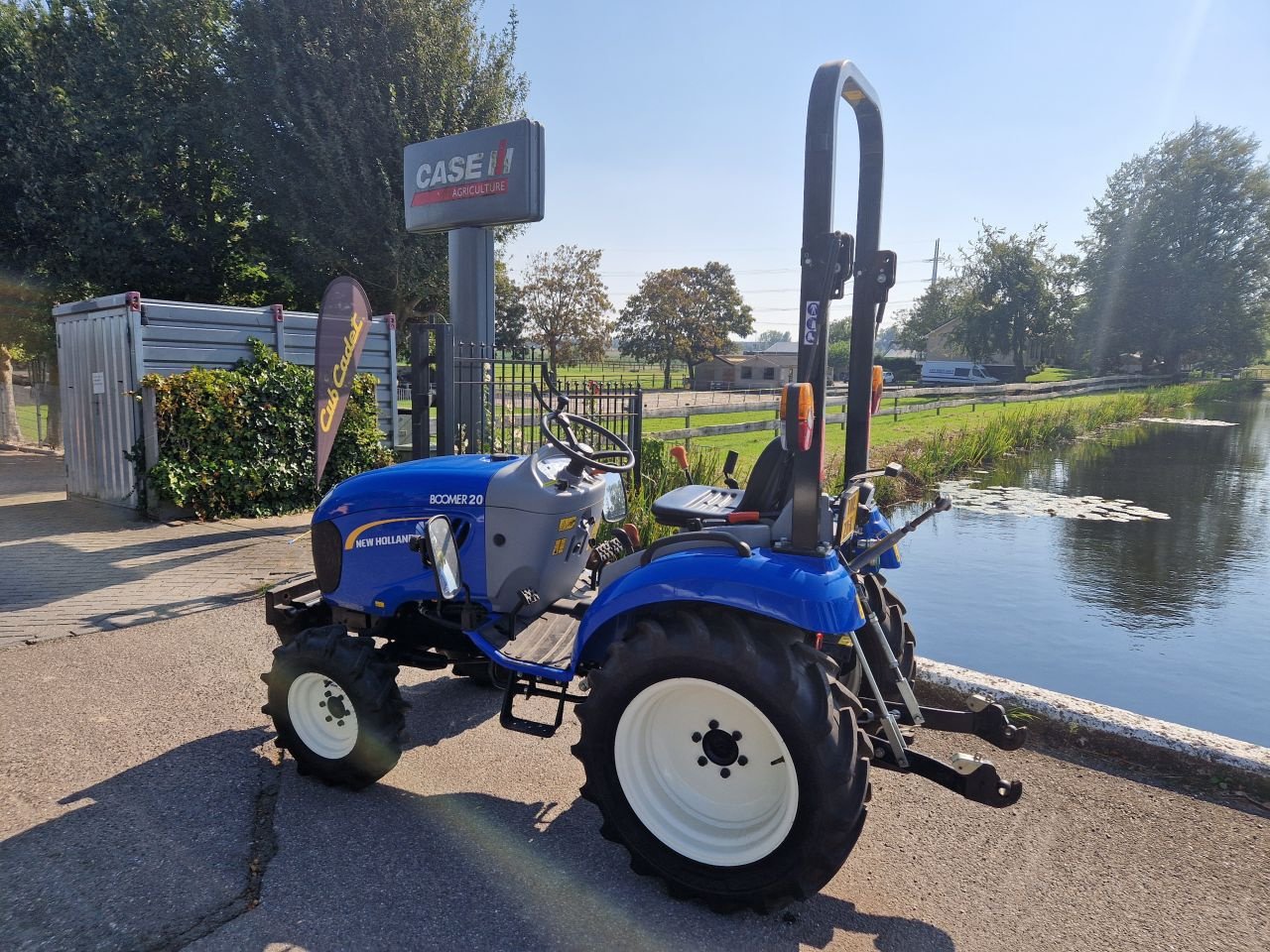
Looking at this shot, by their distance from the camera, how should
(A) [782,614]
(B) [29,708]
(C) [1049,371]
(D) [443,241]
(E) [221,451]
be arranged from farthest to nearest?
(C) [1049,371] → (D) [443,241] → (E) [221,451] → (B) [29,708] → (A) [782,614]

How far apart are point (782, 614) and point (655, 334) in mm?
49446

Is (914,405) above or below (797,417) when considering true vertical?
below

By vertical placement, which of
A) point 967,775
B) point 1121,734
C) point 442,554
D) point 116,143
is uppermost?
point 116,143

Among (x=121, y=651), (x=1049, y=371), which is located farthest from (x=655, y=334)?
(x=121, y=651)

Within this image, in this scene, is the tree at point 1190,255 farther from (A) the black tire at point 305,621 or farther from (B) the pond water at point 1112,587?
(A) the black tire at point 305,621

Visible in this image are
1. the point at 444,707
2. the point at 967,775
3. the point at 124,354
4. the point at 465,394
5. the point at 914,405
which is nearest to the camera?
the point at 967,775

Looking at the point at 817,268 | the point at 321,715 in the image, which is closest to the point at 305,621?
the point at 321,715

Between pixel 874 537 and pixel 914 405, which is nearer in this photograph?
pixel 874 537

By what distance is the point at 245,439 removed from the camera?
820 centimetres

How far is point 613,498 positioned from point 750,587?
1472 mm

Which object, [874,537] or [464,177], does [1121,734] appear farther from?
[464,177]

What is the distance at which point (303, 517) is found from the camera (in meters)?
8.46

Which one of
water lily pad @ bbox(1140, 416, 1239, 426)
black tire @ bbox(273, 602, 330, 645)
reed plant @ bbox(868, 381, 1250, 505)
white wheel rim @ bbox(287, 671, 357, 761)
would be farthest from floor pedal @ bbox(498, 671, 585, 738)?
water lily pad @ bbox(1140, 416, 1239, 426)

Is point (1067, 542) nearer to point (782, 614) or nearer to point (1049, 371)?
point (782, 614)
